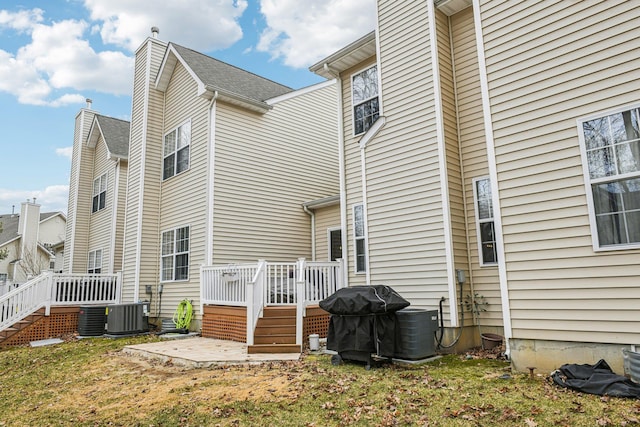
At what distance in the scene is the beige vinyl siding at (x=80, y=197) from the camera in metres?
19.4

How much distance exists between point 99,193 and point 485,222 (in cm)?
1797

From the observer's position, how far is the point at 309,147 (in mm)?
14953

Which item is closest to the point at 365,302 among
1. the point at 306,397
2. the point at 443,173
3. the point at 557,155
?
the point at 306,397

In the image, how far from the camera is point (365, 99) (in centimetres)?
1034

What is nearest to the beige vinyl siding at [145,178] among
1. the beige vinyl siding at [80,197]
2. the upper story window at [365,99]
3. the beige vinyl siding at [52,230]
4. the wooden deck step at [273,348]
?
the beige vinyl siding at [80,197]

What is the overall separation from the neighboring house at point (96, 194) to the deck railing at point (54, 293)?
2888mm

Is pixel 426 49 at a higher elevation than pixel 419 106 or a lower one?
higher

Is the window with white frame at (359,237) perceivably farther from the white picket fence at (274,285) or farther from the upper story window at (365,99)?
the upper story window at (365,99)

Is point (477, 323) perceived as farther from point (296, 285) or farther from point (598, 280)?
point (296, 285)

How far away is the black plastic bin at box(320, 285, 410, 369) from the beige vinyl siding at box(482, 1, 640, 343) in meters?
1.79

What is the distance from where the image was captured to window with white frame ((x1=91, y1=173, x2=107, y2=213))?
741 inches

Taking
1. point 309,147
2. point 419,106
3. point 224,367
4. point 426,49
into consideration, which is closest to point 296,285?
point 224,367

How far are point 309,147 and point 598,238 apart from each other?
11.0 metres

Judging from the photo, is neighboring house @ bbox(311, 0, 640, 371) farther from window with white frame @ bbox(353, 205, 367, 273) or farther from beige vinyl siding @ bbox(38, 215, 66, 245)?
beige vinyl siding @ bbox(38, 215, 66, 245)
